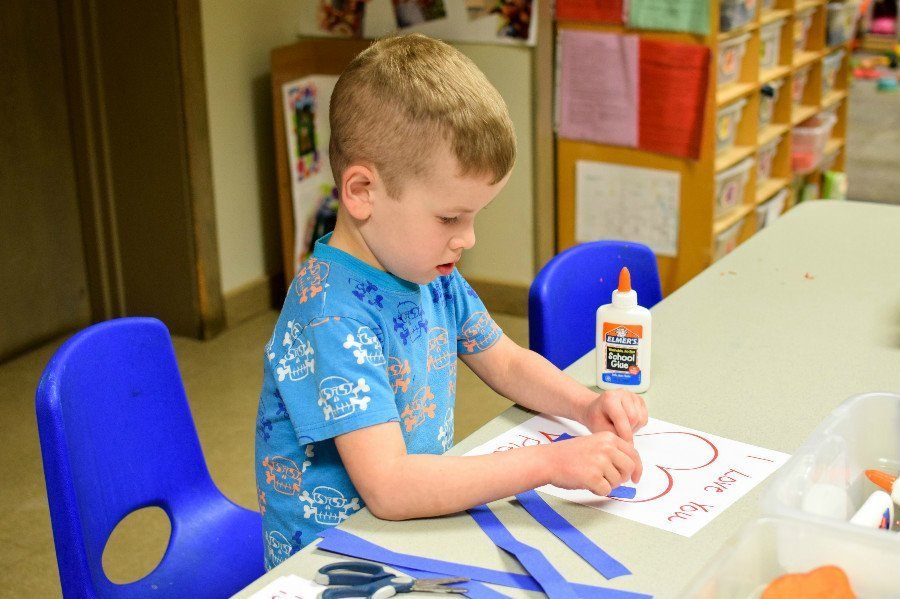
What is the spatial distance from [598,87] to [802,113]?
1.23 m

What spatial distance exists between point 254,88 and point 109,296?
2.71 feet

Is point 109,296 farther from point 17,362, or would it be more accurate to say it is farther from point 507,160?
point 507,160

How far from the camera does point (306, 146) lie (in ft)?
11.7

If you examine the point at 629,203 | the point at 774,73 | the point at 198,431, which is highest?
the point at 774,73

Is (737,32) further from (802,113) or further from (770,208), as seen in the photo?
(802,113)

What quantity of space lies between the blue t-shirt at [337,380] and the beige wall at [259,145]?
2200 millimetres

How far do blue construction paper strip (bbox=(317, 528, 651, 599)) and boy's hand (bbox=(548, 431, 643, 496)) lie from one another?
13cm

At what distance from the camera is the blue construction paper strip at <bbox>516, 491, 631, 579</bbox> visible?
40.9 inches

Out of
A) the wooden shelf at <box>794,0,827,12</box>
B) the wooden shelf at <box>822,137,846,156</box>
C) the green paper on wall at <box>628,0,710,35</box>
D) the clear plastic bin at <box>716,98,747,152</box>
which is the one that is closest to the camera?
the green paper on wall at <box>628,0,710,35</box>

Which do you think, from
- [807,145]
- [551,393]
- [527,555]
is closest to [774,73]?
[807,145]

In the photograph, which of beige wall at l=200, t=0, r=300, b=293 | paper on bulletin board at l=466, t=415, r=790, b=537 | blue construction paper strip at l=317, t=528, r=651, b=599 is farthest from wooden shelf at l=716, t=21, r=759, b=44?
blue construction paper strip at l=317, t=528, r=651, b=599

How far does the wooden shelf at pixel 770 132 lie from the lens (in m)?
3.67

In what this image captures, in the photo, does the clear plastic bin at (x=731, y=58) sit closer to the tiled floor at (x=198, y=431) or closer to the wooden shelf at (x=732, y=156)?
the wooden shelf at (x=732, y=156)

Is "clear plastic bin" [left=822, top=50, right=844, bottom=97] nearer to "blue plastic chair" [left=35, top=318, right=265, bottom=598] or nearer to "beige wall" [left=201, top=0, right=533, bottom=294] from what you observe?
"beige wall" [left=201, top=0, right=533, bottom=294]
